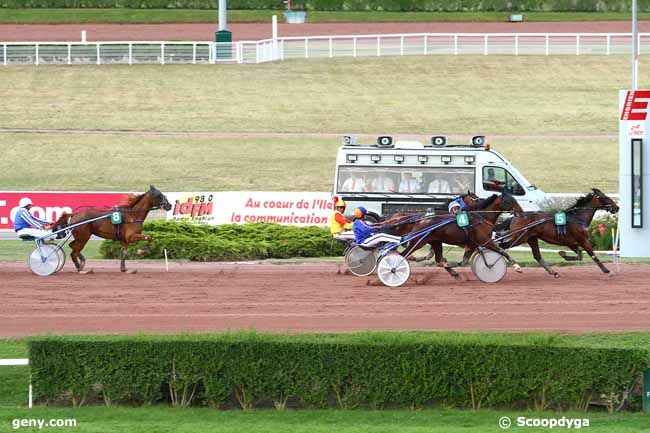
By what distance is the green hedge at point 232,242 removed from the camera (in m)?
23.8

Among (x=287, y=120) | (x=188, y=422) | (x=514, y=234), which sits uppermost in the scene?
(x=287, y=120)

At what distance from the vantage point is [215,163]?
37562 mm

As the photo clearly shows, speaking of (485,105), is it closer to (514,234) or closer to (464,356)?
(514,234)

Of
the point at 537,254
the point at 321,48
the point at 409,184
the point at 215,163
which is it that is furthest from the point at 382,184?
the point at 321,48

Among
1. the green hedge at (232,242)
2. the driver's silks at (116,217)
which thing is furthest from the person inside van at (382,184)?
the driver's silks at (116,217)

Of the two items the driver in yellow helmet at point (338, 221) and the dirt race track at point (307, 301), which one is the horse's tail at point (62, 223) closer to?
the dirt race track at point (307, 301)

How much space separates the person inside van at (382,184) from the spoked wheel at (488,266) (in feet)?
16.0

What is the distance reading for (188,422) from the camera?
1206 cm

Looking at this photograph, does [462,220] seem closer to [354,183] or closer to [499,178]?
[354,183]

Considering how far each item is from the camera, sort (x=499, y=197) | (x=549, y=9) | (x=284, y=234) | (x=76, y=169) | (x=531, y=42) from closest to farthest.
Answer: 1. (x=499, y=197)
2. (x=284, y=234)
3. (x=76, y=169)
4. (x=531, y=42)
5. (x=549, y=9)

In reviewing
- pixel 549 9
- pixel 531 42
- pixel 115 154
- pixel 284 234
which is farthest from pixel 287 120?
pixel 549 9

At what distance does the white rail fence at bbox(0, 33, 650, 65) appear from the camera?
50.2 meters

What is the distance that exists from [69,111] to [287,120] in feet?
25.0

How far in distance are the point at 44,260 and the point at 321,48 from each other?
32763mm
